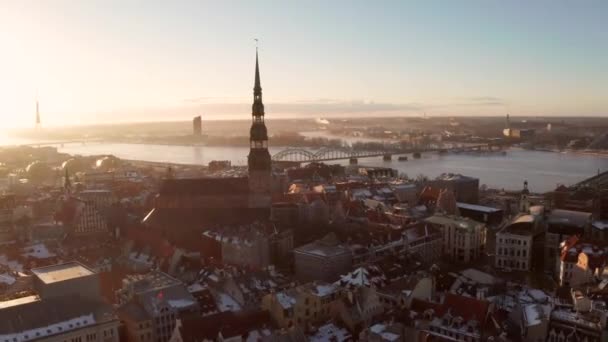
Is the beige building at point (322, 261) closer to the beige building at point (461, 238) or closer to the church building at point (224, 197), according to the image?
the church building at point (224, 197)

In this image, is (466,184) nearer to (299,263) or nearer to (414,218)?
(414,218)

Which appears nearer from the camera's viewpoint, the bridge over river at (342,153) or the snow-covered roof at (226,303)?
the snow-covered roof at (226,303)

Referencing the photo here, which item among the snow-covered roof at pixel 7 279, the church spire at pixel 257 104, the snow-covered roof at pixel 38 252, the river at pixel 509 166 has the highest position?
the church spire at pixel 257 104

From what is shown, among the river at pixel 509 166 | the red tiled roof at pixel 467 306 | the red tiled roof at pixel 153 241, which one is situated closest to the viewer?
the red tiled roof at pixel 467 306

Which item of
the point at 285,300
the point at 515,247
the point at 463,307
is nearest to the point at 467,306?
the point at 463,307

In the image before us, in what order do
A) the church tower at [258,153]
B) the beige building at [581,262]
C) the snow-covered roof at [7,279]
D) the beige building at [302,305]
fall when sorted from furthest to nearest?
the church tower at [258,153] → the beige building at [581,262] → the snow-covered roof at [7,279] → the beige building at [302,305]

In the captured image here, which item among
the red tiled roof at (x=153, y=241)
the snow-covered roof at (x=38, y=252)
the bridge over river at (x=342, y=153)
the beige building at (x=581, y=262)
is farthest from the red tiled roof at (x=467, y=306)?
the bridge over river at (x=342, y=153)

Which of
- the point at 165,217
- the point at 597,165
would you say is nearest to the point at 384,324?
the point at 165,217

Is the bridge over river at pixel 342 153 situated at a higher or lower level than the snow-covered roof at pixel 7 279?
lower
